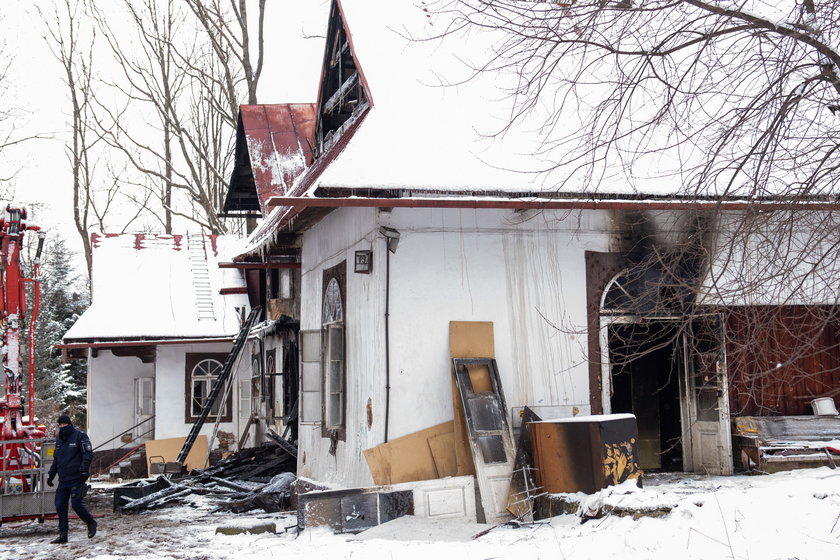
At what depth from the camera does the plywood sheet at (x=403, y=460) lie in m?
10.1

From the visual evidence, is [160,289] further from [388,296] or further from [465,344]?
[465,344]

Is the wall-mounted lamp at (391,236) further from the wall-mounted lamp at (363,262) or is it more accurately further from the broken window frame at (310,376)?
the broken window frame at (310,376)

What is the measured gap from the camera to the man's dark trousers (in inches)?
409

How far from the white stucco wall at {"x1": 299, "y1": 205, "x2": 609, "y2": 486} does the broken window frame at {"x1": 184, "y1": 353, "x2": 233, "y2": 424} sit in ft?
35.1

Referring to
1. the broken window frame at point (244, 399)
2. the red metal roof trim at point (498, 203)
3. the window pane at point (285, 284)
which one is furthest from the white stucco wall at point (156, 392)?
the red metal roof trim at point (498, 203)

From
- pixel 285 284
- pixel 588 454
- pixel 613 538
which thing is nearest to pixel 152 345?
pixel 285 284

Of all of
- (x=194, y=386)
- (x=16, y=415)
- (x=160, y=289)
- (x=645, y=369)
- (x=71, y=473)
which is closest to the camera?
(x=71, y=473)

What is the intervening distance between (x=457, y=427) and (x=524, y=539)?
6.95ft

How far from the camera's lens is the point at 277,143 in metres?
17.4

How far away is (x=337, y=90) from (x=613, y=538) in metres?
8.24

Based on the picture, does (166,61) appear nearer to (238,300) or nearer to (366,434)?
(238,300)

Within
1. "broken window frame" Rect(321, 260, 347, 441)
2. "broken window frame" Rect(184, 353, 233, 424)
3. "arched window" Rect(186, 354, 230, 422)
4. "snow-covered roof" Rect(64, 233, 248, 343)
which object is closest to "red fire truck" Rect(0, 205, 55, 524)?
"broken window frame" Rect(321, 260, 347, 441)

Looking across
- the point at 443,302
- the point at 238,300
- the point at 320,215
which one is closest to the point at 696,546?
the point at 443,302

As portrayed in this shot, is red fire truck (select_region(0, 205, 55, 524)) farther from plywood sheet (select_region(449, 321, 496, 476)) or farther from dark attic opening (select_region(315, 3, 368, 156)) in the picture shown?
plywood sheet (select_region(449, 321, 496, 476))
